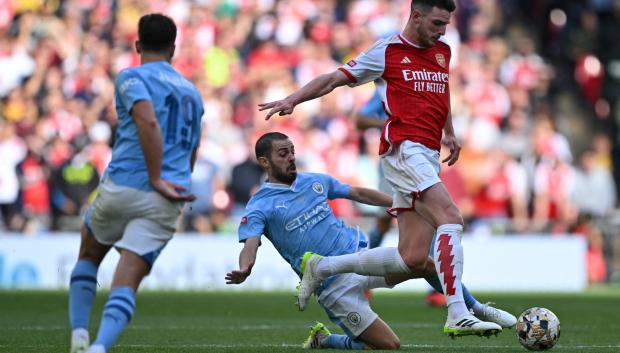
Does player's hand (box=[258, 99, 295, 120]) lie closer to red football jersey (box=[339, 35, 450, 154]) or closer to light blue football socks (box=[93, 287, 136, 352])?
red football jersey (box=[339, 35, 450, 154])

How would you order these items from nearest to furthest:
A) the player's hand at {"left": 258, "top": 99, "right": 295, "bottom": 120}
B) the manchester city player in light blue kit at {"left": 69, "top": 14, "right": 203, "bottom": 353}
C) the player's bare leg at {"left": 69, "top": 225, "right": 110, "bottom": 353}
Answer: the manchester city player in light blue kit at {"left": 69, "top": 14, "right": 203, "bottom": 353} → the player's bare leg at {"left": 69, "top": 225, "right": 110, "bottom": 353} → the player's hand at {"left": 258, "top": 99, "right": 295, "bottom": 120}

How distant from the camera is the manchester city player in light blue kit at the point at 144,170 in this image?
6223 mm

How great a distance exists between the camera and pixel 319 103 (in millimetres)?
21375

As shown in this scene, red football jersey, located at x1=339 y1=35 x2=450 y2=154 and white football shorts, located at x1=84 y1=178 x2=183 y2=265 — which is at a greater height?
red football jersey, located at x1=339 y1=35 x2=450 y2=154

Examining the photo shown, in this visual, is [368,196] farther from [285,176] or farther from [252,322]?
[252,322]

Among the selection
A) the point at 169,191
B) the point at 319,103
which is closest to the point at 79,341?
the point at 169,191

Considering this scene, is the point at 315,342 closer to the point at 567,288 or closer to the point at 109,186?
the point at 109,186

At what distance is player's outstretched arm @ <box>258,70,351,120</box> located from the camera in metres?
7.39

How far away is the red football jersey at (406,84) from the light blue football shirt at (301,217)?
0.70 m

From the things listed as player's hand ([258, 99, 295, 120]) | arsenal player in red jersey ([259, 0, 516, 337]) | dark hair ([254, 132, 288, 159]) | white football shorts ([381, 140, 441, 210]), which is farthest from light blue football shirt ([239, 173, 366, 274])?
player's hand ([258, 99, 295, 120])

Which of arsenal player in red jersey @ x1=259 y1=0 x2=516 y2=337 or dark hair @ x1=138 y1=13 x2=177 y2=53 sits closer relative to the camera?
dark hair @ x1=138 y1=13 x2=177 y2=53

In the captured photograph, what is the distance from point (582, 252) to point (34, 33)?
10800 millimetres

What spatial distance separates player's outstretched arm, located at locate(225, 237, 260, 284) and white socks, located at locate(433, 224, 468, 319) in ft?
3.78

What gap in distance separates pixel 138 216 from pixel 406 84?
7.86ft
